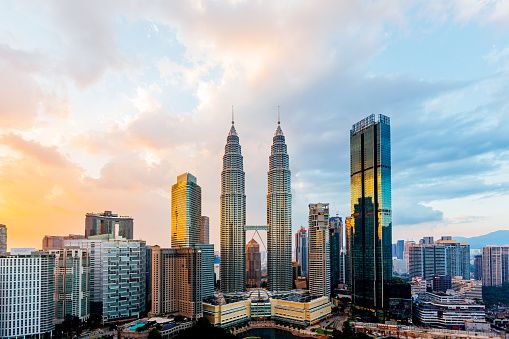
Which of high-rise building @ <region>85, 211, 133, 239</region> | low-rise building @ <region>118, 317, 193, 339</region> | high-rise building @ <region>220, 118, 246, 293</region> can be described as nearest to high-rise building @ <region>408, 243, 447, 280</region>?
high-rise building @ <region>220, 118, 246, 293</region>

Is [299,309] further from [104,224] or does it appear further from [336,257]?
[104,224]

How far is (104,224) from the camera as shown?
67250 millimetres

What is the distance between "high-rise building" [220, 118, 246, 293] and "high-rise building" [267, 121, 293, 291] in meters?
4.25

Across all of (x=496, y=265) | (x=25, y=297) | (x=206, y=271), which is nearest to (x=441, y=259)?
(x=496, y=265)

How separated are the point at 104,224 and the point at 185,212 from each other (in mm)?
25177

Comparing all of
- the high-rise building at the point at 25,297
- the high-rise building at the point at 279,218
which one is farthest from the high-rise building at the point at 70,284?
the high-rise building at the point at 279,218

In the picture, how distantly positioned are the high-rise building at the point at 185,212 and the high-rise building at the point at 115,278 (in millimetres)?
5194

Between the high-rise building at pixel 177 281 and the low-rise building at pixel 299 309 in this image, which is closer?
the low-rise building at pixel 299 309

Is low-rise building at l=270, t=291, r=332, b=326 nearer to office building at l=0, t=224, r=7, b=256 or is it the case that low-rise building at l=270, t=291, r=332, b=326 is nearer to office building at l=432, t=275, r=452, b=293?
office building at l=432, t=275, r=452, b=293

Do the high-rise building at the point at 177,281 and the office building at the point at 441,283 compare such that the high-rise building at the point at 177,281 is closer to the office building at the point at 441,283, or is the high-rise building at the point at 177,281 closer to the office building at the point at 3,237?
the office building at the point at 3,237

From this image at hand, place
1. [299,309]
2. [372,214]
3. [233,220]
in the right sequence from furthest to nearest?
[233,220], [372,214], [299,309]

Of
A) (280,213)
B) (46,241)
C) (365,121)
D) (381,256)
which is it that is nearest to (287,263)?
(280,213)

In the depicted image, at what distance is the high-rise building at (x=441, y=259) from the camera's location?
2653 inches

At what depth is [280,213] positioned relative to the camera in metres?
62.4
